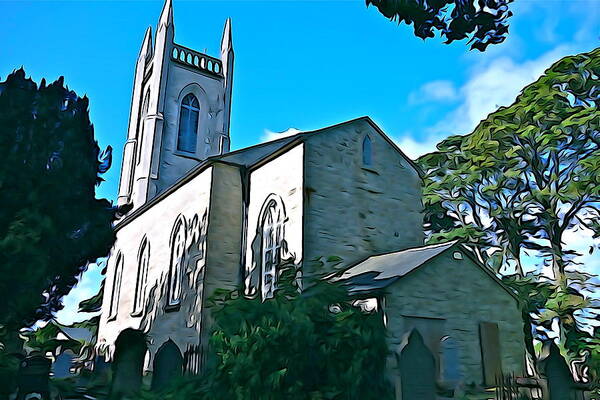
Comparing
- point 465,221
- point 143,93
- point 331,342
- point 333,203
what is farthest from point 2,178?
point 143,93

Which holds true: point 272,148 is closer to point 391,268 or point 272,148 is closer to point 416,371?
point 391,268

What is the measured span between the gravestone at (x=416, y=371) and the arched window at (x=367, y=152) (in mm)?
9906

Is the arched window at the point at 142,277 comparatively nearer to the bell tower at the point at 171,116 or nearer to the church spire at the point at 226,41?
the bell tower at the point at 171,116

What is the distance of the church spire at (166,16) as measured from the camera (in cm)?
4094

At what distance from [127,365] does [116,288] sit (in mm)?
20565

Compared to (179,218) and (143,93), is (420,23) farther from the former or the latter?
(143,93)

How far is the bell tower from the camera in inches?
1412

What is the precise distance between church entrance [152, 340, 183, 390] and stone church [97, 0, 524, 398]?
0.06ft

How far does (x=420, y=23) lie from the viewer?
7.14 meters

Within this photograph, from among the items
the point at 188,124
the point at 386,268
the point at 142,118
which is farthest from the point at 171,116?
the point at 386,268

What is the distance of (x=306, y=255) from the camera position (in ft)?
49.5

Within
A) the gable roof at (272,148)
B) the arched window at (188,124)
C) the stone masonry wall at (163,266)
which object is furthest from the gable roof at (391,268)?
the arched window at (188,124)

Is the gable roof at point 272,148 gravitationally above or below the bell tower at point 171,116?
below

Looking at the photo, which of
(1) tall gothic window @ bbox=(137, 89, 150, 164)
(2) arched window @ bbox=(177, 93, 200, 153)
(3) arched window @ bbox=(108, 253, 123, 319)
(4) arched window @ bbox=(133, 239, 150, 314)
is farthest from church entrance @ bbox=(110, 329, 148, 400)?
(1) tall gothic window @ bbox=(137, 89, 150, 164)
